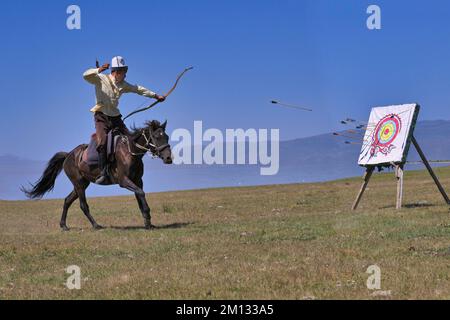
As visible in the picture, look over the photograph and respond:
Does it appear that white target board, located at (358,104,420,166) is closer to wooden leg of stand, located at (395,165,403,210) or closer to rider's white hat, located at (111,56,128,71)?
wooden leg of stand, located at (395,165,403,210)

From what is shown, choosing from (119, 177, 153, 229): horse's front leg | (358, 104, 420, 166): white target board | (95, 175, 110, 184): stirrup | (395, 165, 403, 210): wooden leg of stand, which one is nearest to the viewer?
(119, 177, 153, 229): horse's front leg

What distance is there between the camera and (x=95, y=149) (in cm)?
2233

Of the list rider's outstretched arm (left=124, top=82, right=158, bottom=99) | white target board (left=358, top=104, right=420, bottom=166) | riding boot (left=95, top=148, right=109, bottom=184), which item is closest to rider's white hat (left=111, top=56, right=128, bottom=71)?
rider's outstretched arm (left=124, top=82, right=158, bottom=99)

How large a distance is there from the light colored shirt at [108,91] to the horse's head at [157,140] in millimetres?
1260

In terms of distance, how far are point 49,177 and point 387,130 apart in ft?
47.0

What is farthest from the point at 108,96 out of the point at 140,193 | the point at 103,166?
the point at 140,193

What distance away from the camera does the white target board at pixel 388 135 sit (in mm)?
25703

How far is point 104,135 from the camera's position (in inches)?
853

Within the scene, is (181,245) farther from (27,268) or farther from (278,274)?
(278,274)

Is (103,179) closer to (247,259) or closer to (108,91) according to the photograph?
(108,91)

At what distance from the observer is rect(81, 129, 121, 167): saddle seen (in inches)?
856

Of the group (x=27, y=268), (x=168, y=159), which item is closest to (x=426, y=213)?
(x=168, y=159)

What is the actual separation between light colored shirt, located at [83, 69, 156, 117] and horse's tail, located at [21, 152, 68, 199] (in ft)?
15.4

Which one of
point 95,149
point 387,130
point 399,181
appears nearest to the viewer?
point 95,149
